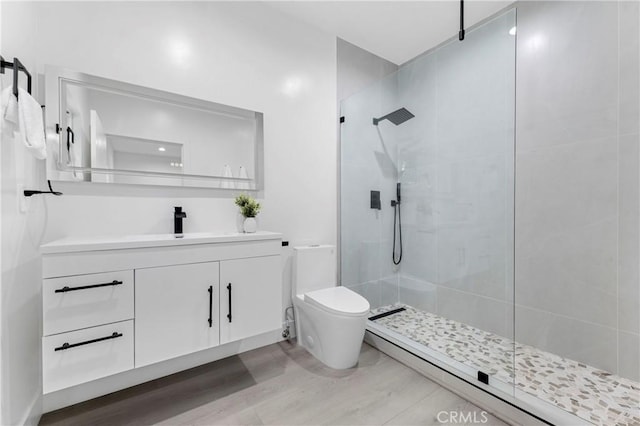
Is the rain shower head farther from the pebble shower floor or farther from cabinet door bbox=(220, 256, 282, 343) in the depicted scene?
the pebble shower floor

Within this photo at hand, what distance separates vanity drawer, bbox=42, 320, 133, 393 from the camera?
114 cm

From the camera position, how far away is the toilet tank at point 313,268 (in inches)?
84.7

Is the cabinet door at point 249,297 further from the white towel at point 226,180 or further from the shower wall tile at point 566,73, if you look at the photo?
the shower wall tile at point 566,73

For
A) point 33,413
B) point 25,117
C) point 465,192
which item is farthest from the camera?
point 465,192

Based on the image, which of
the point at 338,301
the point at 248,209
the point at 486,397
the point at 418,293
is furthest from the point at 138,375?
the point at 418,293

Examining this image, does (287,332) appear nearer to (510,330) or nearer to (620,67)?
(510,330)

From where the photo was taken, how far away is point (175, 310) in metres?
1.42

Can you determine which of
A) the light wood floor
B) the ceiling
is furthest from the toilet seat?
the ceiling

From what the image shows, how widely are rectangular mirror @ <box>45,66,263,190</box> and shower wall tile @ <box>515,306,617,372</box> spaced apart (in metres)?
2.31

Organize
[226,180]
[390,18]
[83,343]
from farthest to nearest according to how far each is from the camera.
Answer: [390,18], [226,180], [83,343]

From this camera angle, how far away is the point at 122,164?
1641mm

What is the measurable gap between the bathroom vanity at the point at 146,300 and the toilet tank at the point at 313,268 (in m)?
0.37

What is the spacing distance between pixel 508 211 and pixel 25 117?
262 cm

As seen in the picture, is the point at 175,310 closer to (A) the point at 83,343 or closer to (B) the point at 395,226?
(A) the point at 83,343
